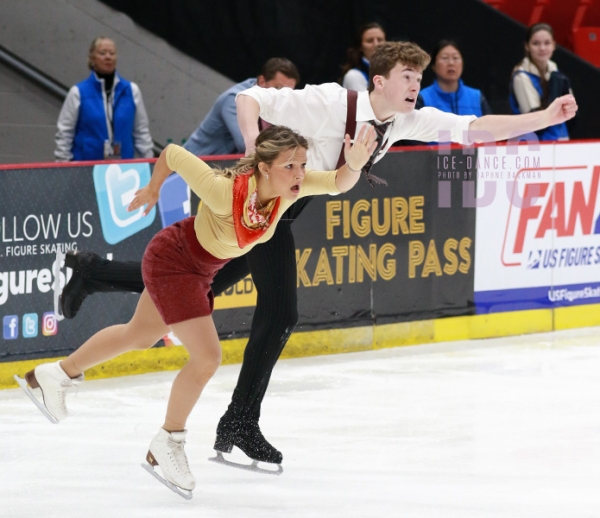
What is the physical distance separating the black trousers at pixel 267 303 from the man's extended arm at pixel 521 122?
70 cm

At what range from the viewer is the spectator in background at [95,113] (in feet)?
22.1

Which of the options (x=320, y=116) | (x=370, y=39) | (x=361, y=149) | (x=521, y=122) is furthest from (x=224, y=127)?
(x=361, y=149)

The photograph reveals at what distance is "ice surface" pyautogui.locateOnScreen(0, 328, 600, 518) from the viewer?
3848 millimetres

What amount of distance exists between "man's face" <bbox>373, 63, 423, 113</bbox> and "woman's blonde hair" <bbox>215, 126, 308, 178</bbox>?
42cm

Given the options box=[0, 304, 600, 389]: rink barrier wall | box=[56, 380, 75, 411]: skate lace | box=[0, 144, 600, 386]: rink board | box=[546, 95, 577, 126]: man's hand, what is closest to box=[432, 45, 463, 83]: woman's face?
box=[0, 144, 600, 386]: rink board

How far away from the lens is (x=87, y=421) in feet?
16.4

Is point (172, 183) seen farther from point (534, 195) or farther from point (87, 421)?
point (534, 195)

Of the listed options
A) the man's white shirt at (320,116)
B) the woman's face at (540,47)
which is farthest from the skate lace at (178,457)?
the woman's face at (540,47)

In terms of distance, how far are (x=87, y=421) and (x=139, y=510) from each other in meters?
1.30

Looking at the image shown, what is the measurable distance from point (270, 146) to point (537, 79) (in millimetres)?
4106

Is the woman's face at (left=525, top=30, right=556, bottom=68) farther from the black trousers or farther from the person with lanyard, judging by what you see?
the person with lanyard

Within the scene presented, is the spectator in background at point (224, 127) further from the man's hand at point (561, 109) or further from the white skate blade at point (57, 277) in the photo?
the man's hand at point (561, 109)

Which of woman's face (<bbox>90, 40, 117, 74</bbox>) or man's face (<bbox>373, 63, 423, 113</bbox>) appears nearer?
man's face (<bbox>373, 63, 423, 113</bbox>)

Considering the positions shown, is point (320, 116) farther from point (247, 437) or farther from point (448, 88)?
point (448, 88)
